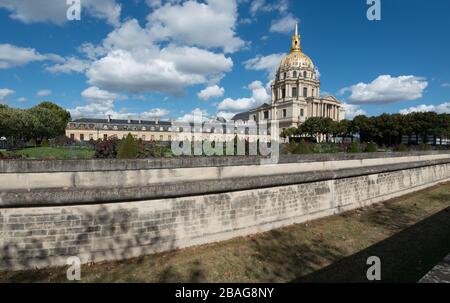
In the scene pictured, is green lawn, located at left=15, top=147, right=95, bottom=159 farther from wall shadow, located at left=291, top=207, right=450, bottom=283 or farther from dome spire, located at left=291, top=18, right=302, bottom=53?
dome spire, located at left=291, top=18, right=302, bottom=53

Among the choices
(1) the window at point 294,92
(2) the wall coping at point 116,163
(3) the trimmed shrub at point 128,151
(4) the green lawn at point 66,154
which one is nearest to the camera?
(2) the wall coping at point 116,163

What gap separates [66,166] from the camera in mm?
6480

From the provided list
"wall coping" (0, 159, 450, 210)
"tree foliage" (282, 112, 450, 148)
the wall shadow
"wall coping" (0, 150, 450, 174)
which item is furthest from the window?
"wall coping" (0, 159, 450, 210)

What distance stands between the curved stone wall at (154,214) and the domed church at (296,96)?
7319 centimetres

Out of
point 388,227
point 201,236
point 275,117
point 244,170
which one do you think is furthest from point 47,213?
point 275,117

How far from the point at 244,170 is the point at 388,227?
A: 16.8 feet

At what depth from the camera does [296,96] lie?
87.2m


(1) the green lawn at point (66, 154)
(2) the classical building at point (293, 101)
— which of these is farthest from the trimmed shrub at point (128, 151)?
(2) the classical building at point (293, 101)

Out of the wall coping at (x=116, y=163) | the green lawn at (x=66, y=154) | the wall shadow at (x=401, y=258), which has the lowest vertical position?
the wall shadow at (x=401, y=258)

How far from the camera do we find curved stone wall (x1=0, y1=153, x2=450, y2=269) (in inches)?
213

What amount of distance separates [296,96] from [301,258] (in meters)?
85.5

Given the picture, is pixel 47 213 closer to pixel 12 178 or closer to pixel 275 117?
pixel 12 178

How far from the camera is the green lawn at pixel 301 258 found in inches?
216

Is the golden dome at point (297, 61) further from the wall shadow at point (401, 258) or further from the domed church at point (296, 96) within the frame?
the wall shadow at point (401, 258)
